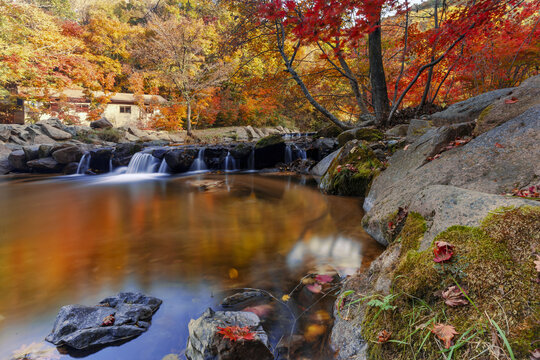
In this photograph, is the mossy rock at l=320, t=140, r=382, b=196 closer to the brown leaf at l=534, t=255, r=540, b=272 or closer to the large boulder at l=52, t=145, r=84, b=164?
the brown leaf at l=534, t=255, r=540, b=272

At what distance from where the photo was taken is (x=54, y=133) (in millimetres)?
17719

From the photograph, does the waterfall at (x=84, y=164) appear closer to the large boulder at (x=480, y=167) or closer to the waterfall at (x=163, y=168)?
the waterfall at (x=163, y=168)

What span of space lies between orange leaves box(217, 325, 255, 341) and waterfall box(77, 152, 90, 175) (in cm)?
1407

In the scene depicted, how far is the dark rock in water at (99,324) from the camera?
173 cm

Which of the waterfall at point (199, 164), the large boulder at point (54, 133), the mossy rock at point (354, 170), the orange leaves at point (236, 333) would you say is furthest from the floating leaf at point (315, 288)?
the large boulder at point (54, 133)

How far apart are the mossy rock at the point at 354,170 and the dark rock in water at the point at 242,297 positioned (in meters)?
3.63

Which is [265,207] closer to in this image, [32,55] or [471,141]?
[471,141]

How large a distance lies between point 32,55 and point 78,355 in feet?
70.0

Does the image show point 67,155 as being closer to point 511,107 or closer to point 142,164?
point 142,164

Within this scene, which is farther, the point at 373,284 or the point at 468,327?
the point at 373,284

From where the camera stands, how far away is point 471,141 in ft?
9.76

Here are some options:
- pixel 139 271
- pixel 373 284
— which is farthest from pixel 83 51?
pixel 373 284

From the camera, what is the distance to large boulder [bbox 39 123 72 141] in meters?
17.6

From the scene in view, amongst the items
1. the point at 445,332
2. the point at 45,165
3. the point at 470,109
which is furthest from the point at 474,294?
the point at 45,165
